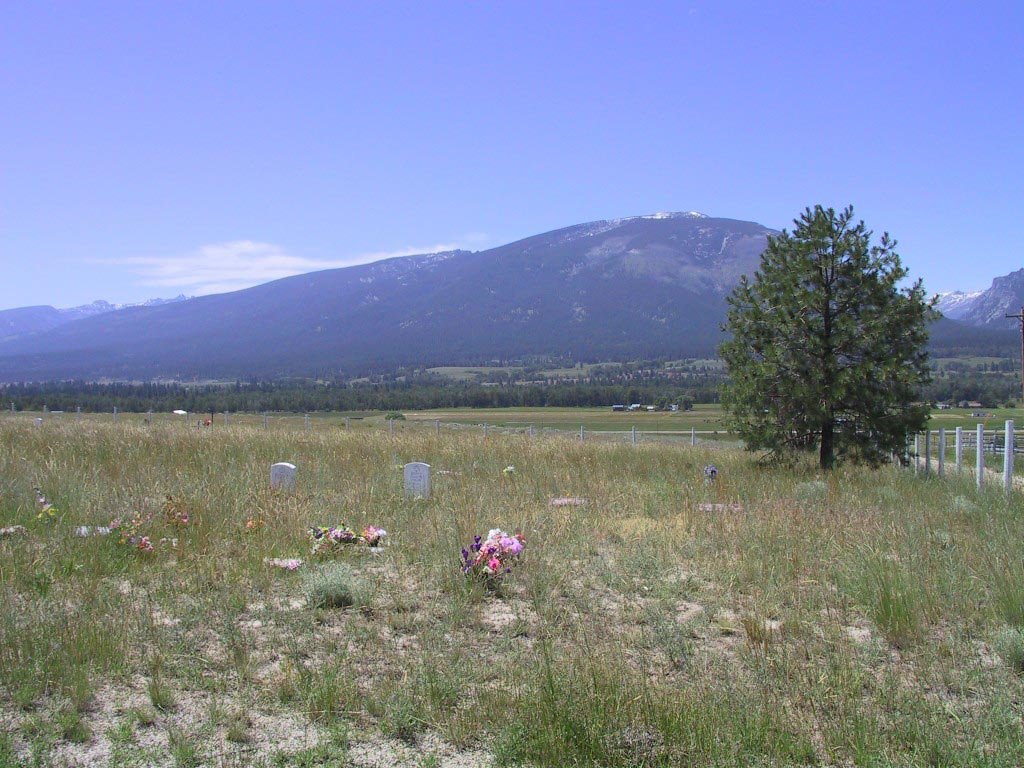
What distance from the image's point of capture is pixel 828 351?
15.8m

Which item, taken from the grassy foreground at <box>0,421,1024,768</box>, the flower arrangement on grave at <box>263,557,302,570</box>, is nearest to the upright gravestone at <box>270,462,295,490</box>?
the grassy foreground at <box>0,421,1024,768</box>

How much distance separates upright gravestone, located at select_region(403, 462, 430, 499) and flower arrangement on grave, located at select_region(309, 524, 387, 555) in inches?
116

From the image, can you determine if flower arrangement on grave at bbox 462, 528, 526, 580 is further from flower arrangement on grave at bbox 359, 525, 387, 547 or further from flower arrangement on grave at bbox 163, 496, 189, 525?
flower arrangement on grave at bbox 163, 496, 189, 525

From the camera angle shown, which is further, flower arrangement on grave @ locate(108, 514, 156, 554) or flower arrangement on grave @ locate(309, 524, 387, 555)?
flower arrangement on grave @ locate(309, 524, 387, 555)

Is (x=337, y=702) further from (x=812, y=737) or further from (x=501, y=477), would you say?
(x=501, y=477)

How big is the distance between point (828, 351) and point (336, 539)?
10983 mm

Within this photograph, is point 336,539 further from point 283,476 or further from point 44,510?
point 283,476

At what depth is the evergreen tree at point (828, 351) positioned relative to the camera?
1539cm

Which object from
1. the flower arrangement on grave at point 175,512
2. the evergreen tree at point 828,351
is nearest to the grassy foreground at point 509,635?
the flower arrangement on grave at point 175,512

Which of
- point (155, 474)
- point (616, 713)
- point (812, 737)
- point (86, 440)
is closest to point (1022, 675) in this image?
point (812, 737)

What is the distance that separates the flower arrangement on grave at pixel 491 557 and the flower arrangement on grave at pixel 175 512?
3.04 metres

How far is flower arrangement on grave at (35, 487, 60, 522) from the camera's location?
820cm

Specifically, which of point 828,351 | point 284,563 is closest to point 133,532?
point 284,563

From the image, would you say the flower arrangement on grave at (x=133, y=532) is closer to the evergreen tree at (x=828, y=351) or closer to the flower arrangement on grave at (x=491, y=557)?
the flower arrangement on grave at (x=491, y=557)
